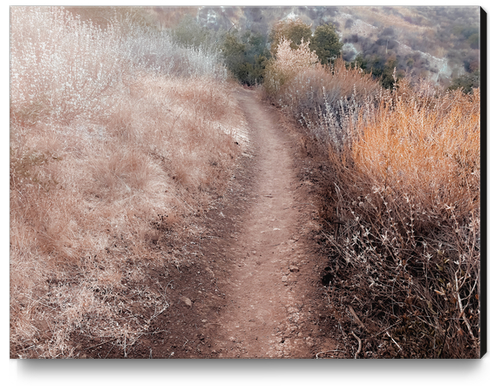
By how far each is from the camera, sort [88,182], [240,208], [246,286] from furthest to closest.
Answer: [240,208], [88,182], [246,286]

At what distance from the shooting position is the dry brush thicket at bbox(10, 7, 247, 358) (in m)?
2.46

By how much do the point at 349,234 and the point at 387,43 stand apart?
5.95ft

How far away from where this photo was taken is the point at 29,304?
2.40m

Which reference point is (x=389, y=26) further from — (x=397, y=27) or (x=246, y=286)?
(x=246, y=286)

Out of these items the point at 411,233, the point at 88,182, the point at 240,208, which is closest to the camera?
the point at 411,233

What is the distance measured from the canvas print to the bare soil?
0.05 feet

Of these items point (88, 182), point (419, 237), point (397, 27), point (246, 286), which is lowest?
point (246, 286)

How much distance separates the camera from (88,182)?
3428 mm

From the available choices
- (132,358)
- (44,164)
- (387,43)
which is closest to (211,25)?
(387,43)

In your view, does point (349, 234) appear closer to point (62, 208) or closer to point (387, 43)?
point (387, 43)

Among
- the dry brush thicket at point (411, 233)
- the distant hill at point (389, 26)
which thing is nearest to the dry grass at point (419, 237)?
the dry brush thicket at point (411, 233)

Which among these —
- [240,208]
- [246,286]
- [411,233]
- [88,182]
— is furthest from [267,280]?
[88,182]

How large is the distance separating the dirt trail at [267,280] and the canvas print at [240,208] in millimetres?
16

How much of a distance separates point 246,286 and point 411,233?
4.71 ft
